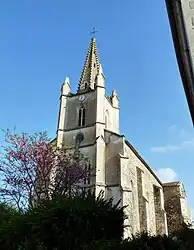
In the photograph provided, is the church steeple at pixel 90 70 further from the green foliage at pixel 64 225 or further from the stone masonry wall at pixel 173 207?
the green foliage at pixel 64 225

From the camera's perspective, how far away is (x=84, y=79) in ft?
126

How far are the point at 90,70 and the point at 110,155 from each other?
14983 millimetres

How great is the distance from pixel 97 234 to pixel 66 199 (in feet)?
5.90

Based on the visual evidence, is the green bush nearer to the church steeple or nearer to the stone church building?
the stone church building

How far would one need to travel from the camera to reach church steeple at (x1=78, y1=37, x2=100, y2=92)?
37500 millimetres

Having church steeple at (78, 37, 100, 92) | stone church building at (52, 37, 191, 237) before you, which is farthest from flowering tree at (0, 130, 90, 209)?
church steeple at (78, 37, 100, 92)

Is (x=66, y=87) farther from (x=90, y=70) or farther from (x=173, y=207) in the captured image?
(x=173, y=207)

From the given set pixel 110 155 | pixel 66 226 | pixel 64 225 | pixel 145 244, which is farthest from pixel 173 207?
pixel 145 244

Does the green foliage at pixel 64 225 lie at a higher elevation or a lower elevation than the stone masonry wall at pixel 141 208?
lower

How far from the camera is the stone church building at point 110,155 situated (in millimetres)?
26969

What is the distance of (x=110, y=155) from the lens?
2880 centimetres

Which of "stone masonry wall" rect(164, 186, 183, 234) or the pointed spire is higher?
the pointed spire

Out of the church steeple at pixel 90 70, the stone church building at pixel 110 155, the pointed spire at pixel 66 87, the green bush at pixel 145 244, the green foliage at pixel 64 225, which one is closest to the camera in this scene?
the green bush at pixel 145 244

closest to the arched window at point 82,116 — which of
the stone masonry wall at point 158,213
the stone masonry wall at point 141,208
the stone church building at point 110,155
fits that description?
the stone church building at point 110,155
